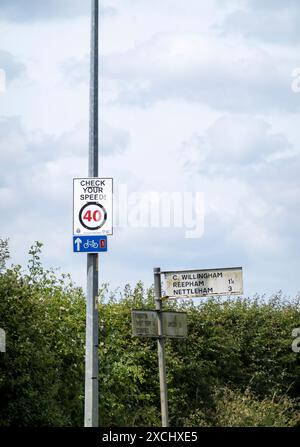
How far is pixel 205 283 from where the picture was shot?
17.4 meters

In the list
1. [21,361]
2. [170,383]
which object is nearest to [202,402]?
[170,383]

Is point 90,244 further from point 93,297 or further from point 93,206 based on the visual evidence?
point 93,297

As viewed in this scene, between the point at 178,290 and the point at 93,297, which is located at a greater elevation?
the point at 178,290

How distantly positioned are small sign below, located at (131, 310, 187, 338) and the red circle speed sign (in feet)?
5.52

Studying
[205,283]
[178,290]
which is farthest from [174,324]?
[205,283]

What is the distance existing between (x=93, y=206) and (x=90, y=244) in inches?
27.1

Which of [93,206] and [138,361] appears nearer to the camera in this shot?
[93,206]

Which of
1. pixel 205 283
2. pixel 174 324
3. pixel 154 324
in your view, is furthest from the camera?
pixel 174 324

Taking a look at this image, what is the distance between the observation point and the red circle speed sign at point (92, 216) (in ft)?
55.9

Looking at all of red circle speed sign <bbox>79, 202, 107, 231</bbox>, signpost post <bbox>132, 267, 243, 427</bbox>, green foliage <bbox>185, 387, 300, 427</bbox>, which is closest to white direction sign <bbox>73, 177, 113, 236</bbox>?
red circle speed sign <bbox>79, 202, 107, 231</bbox>

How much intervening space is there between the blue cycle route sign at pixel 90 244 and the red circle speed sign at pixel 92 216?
0.62 feet

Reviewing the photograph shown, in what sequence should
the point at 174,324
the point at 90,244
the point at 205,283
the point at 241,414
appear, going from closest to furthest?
the point at 90,244, the point at 205,283, the point at 174,324, the point at 241,414

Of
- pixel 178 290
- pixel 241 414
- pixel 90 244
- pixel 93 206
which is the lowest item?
pixel 241 414

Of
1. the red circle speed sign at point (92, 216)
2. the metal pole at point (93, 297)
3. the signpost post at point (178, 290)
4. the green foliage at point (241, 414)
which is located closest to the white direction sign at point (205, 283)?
the signpost post at point (178, 290)
